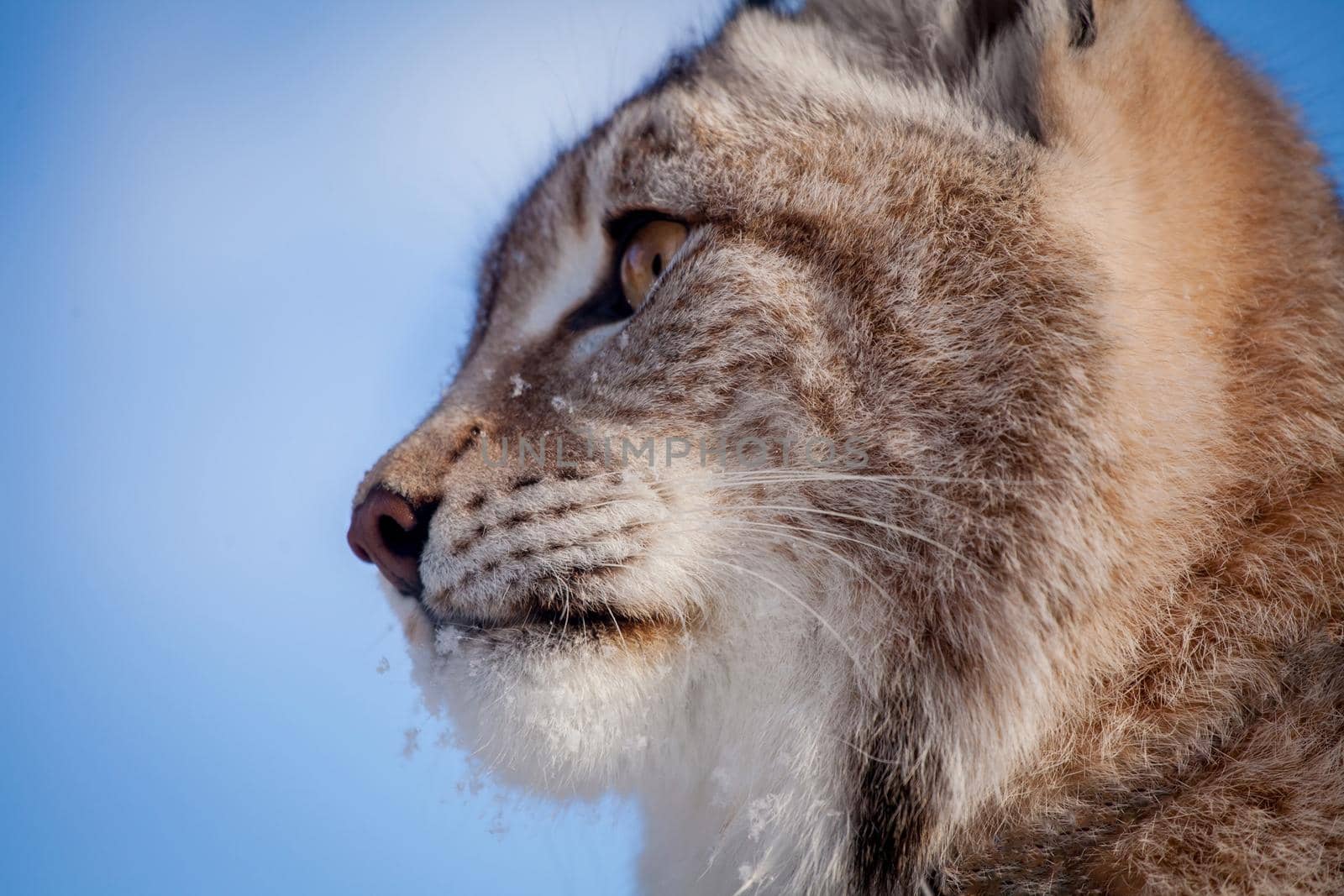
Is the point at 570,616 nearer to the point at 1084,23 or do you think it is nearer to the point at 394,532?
the point at 394,532

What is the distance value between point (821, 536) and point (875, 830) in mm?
393

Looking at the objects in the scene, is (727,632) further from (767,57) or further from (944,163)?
(767,57)

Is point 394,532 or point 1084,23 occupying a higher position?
point 1084,23

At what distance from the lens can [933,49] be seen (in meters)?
1.40

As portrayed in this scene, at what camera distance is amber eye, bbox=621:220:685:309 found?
4.75 ft

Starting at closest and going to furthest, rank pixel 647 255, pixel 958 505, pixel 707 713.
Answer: pixel 958 505, pixel 707 713, pixel 647 255

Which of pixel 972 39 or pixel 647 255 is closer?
pixel 972 39

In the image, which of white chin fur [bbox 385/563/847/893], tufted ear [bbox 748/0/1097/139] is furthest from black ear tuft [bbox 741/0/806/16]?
white chin fur [bbox 385/563/847/893]

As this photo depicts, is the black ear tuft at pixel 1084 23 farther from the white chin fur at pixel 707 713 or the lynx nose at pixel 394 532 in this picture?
the lynx nose at pixel 394 532

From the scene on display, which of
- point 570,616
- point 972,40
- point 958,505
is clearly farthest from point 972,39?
point 570,616

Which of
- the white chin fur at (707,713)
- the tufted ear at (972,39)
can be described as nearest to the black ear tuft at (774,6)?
the tufted ear at (972,39)

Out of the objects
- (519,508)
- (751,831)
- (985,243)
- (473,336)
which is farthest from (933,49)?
(751,831)

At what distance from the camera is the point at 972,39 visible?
1.37m

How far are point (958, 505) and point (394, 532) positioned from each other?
0.77 metres
